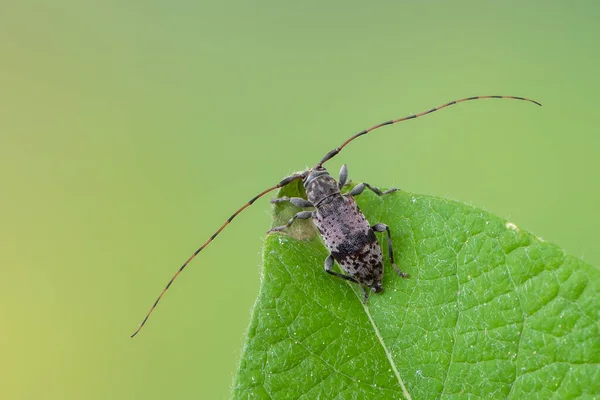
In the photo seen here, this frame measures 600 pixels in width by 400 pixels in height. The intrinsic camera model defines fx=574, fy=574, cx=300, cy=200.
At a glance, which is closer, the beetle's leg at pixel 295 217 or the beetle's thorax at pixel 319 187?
the beetle's leg at pixel 295 217

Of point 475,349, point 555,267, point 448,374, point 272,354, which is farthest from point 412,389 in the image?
point 555,267

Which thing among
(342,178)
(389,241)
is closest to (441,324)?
(389,241)

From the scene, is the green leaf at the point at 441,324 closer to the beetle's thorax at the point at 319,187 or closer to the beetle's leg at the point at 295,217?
the beetle's leg at the point at 295,217

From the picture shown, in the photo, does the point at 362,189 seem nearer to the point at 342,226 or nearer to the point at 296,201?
the point at 342,226

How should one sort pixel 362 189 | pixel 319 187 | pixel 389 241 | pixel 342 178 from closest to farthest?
1. pixel 389 241
2. pixel 362 189
3. pixel 319 187
4. pixel 342 178

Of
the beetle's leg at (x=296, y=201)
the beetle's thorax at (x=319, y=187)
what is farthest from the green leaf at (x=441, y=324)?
the beetle's thorax at (x=319, y=187)

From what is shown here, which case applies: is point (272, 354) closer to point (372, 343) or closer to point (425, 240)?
point (372, 343)

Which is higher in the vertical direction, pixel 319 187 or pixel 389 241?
pixel 319 187
